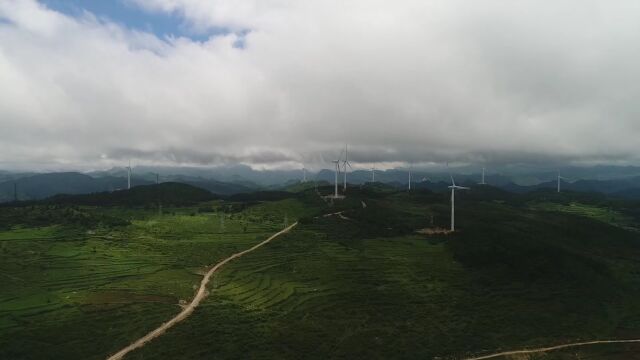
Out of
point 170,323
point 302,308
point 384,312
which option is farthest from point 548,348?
point 170,323

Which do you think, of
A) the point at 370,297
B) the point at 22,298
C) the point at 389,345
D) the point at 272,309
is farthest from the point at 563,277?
the point at 22,298

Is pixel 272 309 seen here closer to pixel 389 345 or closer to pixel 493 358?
pixel 389 345

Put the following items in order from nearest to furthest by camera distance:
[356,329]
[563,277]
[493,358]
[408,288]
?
[493,358] < [356,329] < [408,288] < [563,277]

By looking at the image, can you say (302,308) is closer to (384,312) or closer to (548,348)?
(384,312)

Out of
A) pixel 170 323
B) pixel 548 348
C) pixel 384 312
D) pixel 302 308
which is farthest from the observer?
pixel 384 312

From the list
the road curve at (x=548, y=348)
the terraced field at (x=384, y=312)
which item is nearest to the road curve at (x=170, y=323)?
the terraced field at (x=384, y=312)

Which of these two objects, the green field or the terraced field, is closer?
the green field

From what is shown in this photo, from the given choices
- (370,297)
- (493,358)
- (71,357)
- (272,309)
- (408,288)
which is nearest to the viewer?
(71,357)

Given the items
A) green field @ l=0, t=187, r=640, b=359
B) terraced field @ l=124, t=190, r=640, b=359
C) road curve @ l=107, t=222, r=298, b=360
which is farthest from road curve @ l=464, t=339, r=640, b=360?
road curve @ l=107, t=222, r=298, b=360

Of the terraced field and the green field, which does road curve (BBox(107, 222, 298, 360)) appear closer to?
the green field

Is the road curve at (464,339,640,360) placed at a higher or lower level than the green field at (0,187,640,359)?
lower

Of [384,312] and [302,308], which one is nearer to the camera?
[302,308]
